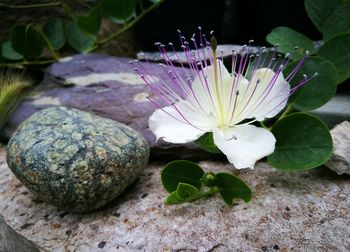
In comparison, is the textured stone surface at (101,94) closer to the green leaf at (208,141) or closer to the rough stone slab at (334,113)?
the green leaf at (208,141)

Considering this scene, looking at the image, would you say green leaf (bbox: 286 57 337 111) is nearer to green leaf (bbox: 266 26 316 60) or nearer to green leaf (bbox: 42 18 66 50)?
green leaf (bbox: 266 26 316 60)

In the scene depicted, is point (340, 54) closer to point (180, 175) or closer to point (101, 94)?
point (180, 175)

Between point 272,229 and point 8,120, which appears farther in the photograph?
point 8,120

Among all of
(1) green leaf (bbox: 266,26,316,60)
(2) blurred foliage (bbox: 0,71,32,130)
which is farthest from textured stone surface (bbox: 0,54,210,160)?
(1) green leaf (bbox: 266,26,316,60)

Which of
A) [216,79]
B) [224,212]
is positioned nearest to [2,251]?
[224,212]

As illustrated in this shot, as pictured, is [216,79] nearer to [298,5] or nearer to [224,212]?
[224,212]

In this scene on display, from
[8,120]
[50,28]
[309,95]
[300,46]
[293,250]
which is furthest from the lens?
[50,28]

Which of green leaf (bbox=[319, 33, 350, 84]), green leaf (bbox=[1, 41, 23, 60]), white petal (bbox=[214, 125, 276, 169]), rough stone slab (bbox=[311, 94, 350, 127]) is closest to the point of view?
white petal (bbox=[214, 125, 276, 169])
